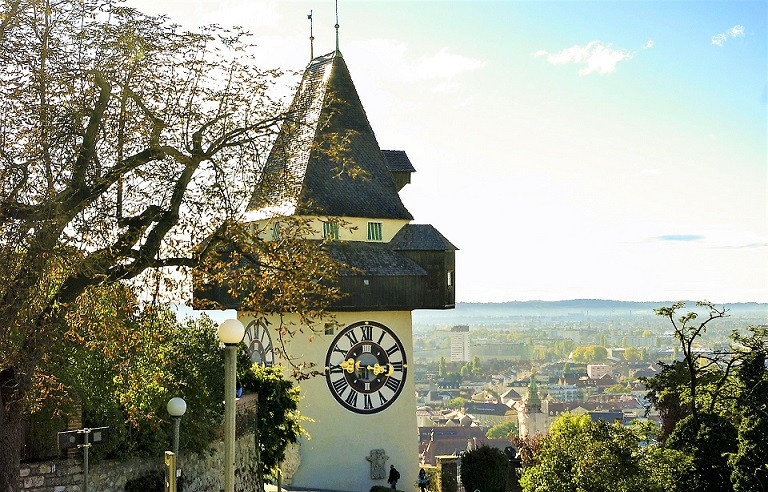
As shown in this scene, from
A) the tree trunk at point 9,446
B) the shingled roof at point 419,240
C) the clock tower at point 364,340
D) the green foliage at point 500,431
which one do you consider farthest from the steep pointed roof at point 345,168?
the green foliage at point 500,431

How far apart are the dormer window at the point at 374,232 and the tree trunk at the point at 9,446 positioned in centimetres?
1823

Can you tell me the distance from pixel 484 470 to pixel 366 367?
4.17 m

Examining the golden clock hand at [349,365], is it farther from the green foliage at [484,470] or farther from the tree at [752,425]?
the tree at [752,425]

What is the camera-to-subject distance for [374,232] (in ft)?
96.0

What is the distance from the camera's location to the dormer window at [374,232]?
1150 inches

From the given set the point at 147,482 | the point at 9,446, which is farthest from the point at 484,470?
the point at 9,446

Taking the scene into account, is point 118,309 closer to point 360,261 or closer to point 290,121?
point 290,121

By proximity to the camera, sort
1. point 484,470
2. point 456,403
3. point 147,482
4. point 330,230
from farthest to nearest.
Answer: point 456,403, point 484,470, point 330,230, point 147,482

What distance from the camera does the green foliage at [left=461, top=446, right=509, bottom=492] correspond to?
2720 cm

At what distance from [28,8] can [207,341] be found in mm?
8743

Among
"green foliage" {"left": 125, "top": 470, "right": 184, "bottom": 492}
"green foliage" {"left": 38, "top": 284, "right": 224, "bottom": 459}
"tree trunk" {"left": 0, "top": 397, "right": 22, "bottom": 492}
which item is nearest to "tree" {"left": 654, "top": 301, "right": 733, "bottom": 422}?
"green foliage" {"left": 38, "top": 284, "right": 224, "bottom": 459}

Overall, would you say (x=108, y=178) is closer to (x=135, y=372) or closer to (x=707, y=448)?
(x=135, y=372)

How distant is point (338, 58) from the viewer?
1243 inches

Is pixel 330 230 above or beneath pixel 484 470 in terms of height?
above
